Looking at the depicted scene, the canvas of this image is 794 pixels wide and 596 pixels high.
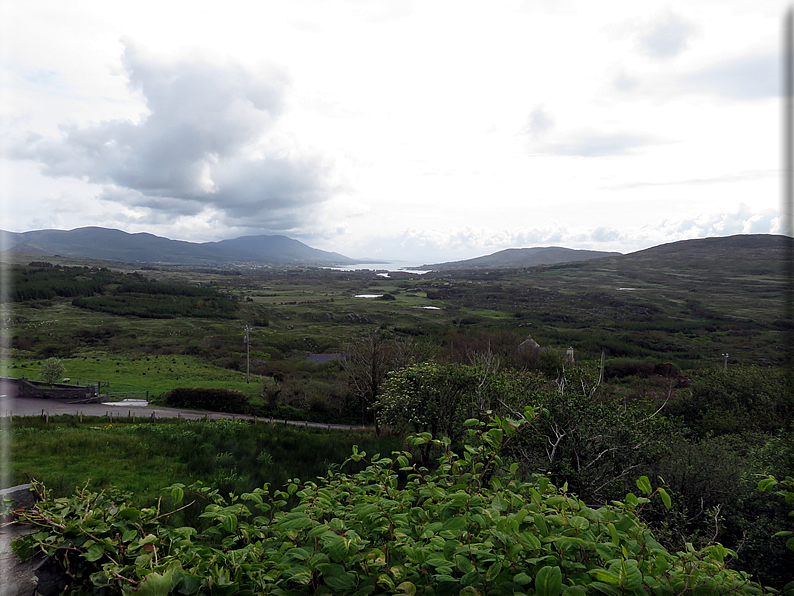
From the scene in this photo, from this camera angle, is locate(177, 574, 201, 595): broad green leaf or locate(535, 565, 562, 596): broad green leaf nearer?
locate(535, 565, 562, 596): broad green leaf

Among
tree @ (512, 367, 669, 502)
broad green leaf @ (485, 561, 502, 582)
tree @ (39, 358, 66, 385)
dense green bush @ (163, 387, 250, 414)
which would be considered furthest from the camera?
dense green bush @ (163, 387, 250, 414)

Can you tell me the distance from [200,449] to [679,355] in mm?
81557

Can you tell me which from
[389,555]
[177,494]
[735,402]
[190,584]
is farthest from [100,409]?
[735,402]

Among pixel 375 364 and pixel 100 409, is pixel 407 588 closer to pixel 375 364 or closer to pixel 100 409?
pixel 375 364

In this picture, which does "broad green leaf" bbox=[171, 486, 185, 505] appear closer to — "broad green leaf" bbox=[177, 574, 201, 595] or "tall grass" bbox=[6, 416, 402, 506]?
"broad green leaf" bbox=[177, 574, 201, 595]

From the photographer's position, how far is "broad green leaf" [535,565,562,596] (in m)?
1.83

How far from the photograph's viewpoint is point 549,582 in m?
1.84

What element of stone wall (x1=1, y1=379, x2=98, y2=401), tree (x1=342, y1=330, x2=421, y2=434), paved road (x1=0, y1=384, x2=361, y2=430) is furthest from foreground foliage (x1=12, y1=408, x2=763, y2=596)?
stone wall (x1=1, y1=379, x2=98, y2=401)

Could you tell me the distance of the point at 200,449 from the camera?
13.5m

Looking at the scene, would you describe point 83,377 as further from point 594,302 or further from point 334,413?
point 594,302

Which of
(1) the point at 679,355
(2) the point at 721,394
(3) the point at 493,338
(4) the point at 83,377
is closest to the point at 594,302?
(1) the point at 679,355

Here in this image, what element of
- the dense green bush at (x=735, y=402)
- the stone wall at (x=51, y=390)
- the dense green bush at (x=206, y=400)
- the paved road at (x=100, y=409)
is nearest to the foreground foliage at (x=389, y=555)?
the dense green bush at (x=735, y=402)

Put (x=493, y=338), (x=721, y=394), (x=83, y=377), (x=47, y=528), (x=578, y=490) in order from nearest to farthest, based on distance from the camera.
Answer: (x=47, y=528) < (x=578, y=490) < (x=721, y=394) < (x=83, y=377) < (x=493, y=338)

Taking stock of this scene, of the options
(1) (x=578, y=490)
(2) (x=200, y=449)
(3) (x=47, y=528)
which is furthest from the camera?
(2) (x=200, y=449)
